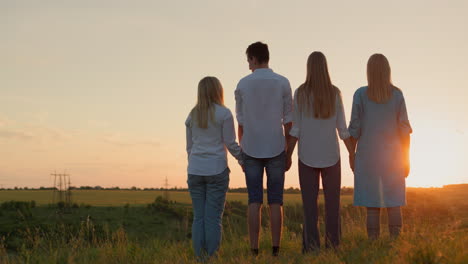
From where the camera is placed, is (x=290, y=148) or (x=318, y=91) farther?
(x=290, y=148)

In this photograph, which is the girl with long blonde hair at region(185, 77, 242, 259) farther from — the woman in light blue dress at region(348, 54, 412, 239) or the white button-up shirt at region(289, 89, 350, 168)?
the woman in light blue dress at region(348, 54, 412, 239)

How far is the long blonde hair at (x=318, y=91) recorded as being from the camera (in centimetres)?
640

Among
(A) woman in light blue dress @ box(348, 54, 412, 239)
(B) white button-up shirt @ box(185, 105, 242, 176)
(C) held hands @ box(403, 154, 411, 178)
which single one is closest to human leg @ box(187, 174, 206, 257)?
(B) white button-up shirt @ box(185, 105, 242, 176)

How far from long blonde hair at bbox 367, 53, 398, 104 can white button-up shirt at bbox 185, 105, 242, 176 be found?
1849 millimetres

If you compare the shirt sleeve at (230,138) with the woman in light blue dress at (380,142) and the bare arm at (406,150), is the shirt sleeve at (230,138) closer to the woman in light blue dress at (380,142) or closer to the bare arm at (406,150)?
the woman in light blue dress at (380,142)

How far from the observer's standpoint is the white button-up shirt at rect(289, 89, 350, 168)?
21.2 feet

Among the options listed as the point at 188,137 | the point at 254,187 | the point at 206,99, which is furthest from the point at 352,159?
the point at 188,137

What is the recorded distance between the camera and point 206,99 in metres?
6.74

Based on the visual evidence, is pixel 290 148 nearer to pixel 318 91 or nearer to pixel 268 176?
Result: pixel 268 176

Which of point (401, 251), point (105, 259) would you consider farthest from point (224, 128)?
point (105, 259)

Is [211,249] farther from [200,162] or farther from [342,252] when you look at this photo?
[342,252]

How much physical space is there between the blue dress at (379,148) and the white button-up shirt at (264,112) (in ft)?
3.04

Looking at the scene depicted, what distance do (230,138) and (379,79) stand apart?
2.05 m

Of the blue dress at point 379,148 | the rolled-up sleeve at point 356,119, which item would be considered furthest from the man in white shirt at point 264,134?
the blue dress at point 379,148
